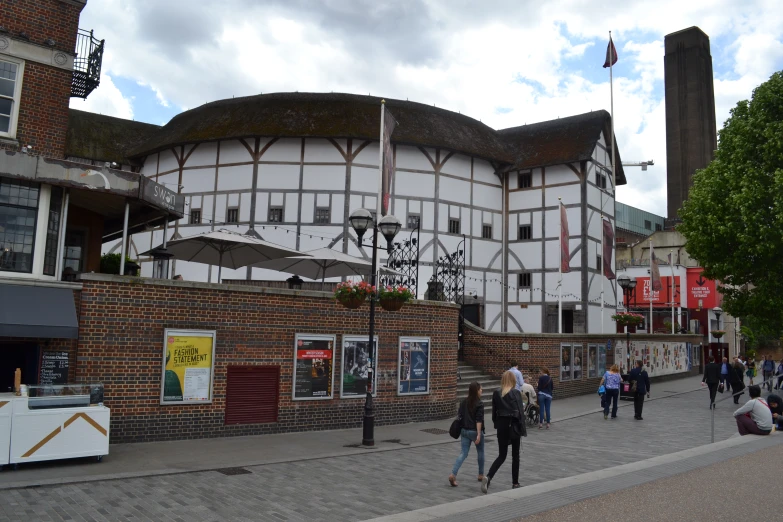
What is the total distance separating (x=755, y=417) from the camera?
12.7 meters

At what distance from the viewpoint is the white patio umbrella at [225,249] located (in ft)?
51.9

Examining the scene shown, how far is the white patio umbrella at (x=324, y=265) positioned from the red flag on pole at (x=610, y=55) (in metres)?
18.3

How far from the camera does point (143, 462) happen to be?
1018 centimetres

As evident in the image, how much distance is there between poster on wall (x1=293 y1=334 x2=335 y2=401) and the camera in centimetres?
1409

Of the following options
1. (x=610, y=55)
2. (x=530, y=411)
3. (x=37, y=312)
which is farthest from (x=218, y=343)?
(x=610, y=55)

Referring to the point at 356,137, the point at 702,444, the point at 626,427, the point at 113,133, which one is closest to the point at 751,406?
the point at 702,444

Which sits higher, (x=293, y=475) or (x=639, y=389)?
(x=639, y=389)

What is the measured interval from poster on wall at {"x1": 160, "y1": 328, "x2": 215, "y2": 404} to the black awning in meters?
1.86

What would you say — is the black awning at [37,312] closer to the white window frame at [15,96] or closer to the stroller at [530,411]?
the white window frame at [15,96]

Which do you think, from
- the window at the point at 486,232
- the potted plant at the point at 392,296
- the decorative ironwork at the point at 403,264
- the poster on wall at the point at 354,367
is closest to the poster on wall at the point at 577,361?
the decorative ironwork at the point at 403,264

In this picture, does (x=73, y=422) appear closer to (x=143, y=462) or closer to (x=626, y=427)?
(x=143, y=462)

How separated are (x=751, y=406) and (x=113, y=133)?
35.1 meters

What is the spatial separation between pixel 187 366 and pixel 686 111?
76.1 m

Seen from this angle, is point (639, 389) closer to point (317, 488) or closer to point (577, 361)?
point (577, 361)
